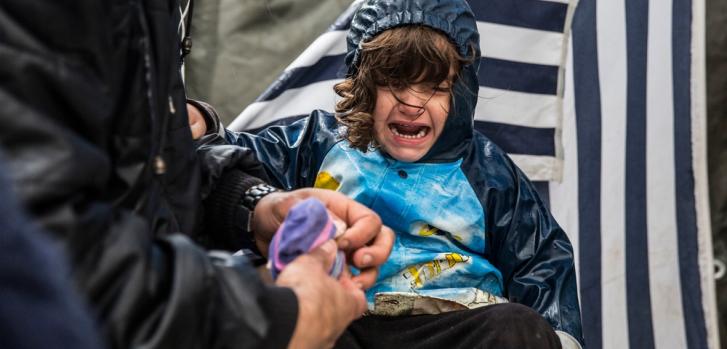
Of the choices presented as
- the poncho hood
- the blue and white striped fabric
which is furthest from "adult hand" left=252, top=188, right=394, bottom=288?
the blue and white striped fabric

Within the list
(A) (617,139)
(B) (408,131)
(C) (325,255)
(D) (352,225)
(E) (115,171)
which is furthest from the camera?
(A) (617,139)

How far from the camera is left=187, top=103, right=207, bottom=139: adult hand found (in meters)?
1.76

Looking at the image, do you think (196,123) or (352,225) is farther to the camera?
(196,123)

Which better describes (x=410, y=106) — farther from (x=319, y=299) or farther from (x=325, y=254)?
(x=319, y=299)

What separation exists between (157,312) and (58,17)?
0.30m

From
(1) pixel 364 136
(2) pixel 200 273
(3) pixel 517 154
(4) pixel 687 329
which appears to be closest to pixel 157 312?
(2) pixel 200 273

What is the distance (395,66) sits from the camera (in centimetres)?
186

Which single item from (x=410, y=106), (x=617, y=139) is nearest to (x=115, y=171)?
(x=410, y=106)

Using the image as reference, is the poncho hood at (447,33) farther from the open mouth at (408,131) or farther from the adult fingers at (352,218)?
the adult fingers at (352,218)

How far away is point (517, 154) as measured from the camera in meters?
2.49

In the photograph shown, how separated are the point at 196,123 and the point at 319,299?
0.74 m

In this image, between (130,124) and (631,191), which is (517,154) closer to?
(631,191)

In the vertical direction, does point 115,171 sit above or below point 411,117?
above

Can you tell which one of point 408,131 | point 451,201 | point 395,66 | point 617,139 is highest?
point 395,66
